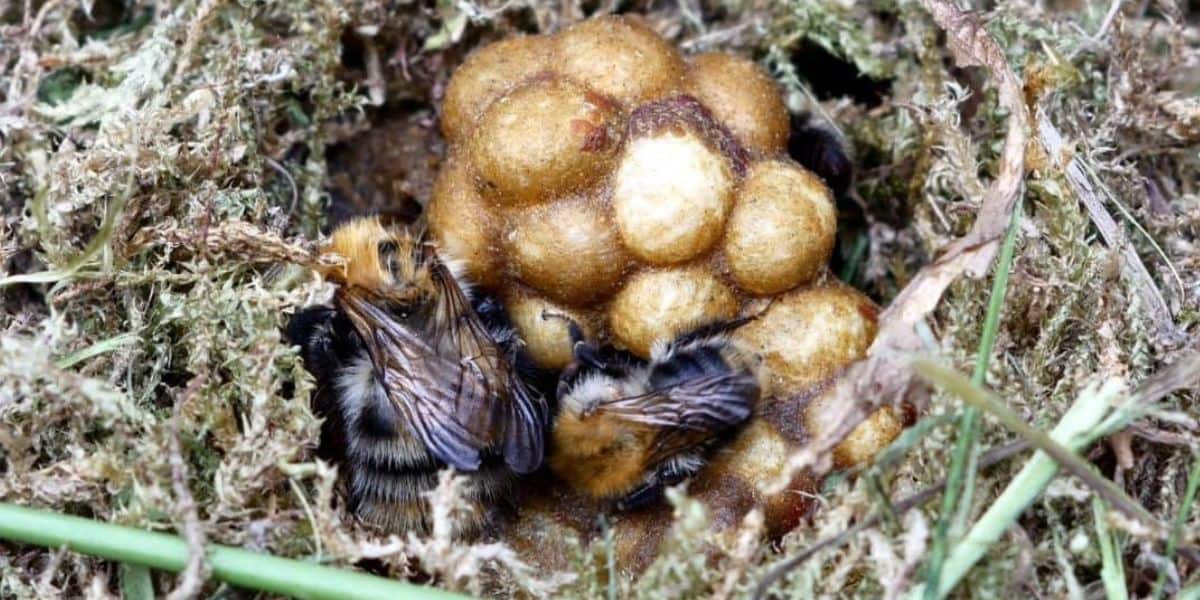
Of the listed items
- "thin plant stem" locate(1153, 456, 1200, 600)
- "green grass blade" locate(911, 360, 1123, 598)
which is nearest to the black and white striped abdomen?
"green grass blade" locate(911, 360, 1123, 598)

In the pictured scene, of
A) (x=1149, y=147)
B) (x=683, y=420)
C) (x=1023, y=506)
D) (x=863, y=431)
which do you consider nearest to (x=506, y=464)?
(x=683, y=420)

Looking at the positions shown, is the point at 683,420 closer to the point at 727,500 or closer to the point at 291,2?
the point at 727,500

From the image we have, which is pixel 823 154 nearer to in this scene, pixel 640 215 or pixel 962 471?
pixel 640 215

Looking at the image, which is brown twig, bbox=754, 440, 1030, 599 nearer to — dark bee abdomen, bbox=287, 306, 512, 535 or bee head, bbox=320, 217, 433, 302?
dark bee abdomen, bbox=287, 306, 512, 535

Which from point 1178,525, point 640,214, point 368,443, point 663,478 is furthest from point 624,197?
point 1178,525

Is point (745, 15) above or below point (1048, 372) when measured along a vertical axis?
above

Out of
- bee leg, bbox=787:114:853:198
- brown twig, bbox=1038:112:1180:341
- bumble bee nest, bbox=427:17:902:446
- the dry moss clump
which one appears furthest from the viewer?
bee leg, bbox=787:114:853:198
